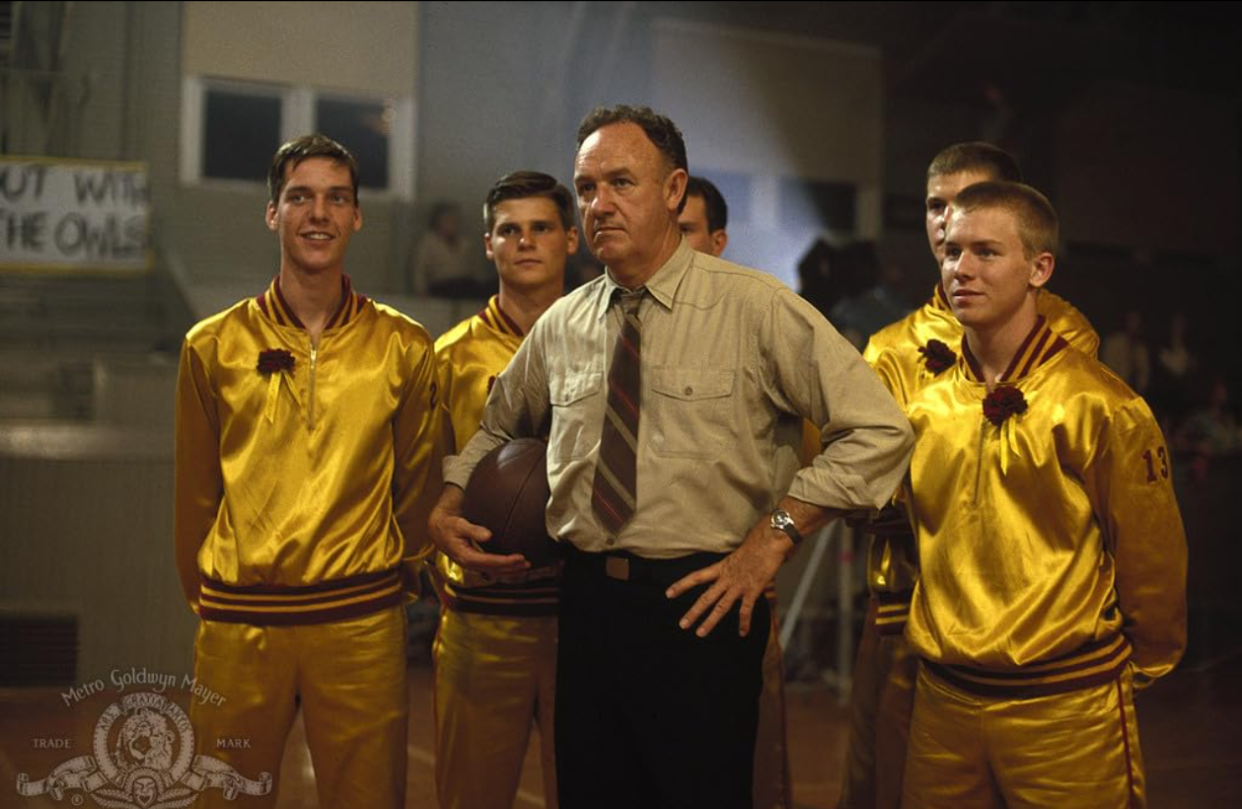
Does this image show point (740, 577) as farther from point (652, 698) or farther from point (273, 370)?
point (273, 370)

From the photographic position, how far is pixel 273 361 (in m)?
2.16

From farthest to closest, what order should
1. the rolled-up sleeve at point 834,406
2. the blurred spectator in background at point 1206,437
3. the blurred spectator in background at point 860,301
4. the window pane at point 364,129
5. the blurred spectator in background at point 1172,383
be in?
the window pane at point 364,129 → the blurred spectator in background at point 1172,383 → the blurred spectator in background at point 1206,437 → the blurred spectator in background at point 860,301 → the rolled-up sleeve at point 834,406

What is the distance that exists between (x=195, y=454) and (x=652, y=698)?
1086mm

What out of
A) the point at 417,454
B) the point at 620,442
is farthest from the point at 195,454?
the point at 620,442

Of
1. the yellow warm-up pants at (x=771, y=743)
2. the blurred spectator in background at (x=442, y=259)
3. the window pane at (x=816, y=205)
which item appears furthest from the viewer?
the window pane at (x=816, y=205)

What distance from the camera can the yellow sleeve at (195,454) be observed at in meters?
2.20

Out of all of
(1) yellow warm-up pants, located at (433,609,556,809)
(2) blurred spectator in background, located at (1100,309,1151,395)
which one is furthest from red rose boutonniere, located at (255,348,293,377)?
(2) blurred spectator in background, located at (1100,309,1151,395)

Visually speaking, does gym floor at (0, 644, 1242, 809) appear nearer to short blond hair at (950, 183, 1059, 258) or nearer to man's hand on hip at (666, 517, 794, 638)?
man's hand on hip at (666, 517, 794, 638)

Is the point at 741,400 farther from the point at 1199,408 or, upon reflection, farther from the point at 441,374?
the point at 1199,408

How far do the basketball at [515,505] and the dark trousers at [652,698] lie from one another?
0.34 ft

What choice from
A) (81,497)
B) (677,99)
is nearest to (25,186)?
(81,497)

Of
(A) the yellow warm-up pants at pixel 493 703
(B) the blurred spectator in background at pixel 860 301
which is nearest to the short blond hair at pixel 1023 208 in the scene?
(A) the yellow warm-up pants at pixel 493 703

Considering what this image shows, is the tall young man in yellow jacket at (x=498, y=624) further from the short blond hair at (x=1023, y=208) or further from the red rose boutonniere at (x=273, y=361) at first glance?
the short blond hair at (x=1023, y=208)

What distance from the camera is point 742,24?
8.53m
